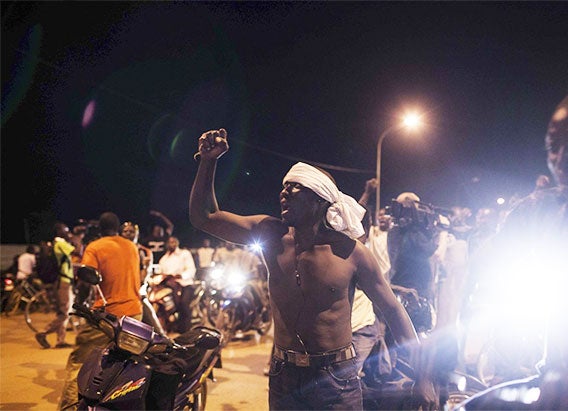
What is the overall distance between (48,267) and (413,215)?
9133mm

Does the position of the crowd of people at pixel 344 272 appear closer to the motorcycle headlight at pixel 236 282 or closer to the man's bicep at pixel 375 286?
the man's bicep at pixel 375 286

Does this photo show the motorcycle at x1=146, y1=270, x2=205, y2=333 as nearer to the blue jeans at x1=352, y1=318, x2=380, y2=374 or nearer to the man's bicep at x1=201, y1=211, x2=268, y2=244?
the blue jeans at x1=352, y1=318, x2=380, y2=374

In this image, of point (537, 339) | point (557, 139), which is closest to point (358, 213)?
point (557, 139)

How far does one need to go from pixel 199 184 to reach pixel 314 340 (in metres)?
1.11

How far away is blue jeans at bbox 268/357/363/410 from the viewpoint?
2.90 metres

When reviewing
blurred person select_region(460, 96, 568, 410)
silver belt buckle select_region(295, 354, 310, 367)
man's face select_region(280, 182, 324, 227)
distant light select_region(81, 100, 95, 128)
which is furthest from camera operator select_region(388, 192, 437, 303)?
distant light select_region(81, 100, 95, 128)

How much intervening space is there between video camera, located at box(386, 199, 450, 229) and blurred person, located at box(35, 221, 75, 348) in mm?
6525

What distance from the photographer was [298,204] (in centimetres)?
322

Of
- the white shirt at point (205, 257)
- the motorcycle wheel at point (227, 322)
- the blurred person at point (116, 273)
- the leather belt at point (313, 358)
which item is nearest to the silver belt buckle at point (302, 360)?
the leather belt at point (313, 358)

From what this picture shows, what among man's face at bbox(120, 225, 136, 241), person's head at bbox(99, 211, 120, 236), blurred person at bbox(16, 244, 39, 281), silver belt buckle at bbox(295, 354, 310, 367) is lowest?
blurred person at bbox(16, 244, 39, 281)

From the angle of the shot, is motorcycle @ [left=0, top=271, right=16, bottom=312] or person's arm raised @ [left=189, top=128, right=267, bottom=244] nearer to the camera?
person's arm raised @ [left=189, top=128, right=267, bottom=244]

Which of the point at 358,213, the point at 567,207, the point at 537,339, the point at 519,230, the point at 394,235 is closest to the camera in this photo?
the point at 567,207

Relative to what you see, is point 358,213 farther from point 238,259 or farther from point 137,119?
point 137,119

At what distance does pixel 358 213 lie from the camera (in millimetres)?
3344
